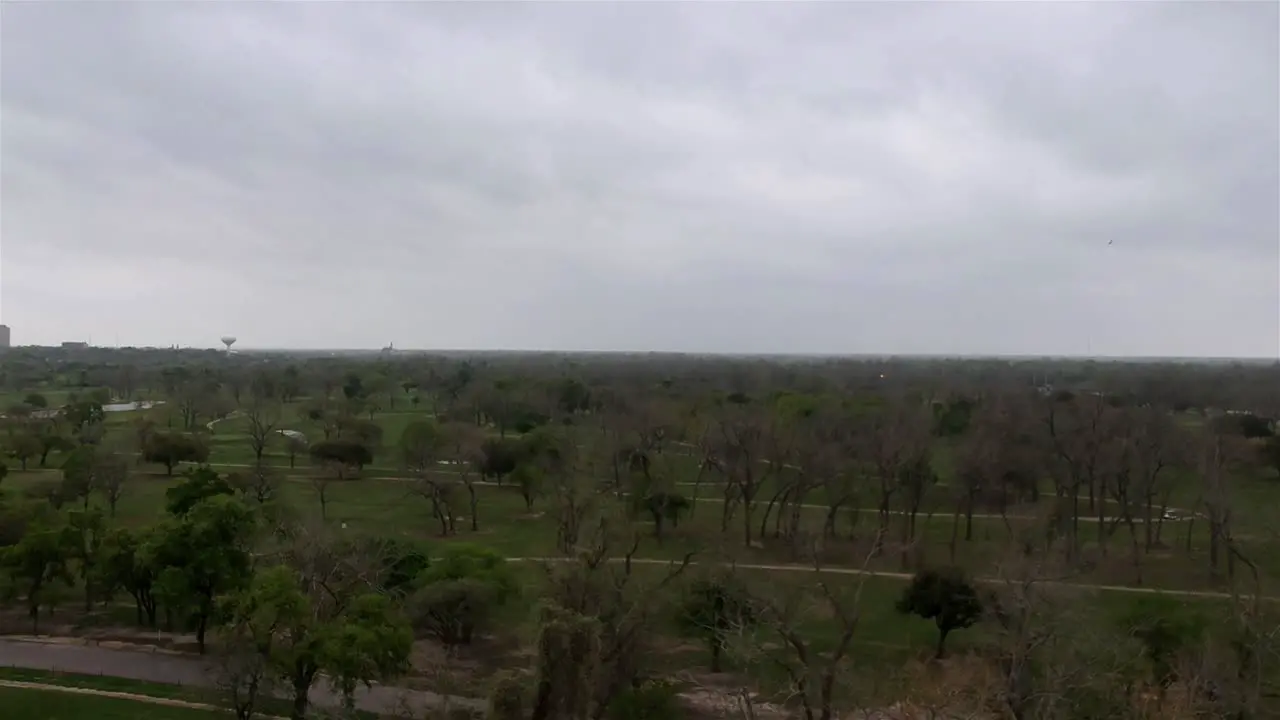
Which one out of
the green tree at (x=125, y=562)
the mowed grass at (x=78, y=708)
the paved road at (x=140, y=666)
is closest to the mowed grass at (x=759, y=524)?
the green tree at (x=125, y=562)

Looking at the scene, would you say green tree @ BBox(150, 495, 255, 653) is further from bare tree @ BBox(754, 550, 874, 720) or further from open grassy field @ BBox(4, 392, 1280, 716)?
bare tree @ BBox(754, 550, 874, 720)

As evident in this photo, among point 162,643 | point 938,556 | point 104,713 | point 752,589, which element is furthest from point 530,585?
point 938,556

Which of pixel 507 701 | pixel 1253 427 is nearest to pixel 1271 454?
pixel 1253 427

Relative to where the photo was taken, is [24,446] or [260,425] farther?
[260,425]

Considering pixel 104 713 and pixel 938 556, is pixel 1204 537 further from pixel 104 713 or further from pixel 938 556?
pixel 104 713

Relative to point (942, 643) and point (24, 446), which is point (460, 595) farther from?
point (24, 446)

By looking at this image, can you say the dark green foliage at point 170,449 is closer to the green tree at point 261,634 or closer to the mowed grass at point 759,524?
the mowed grass at point 759,524
